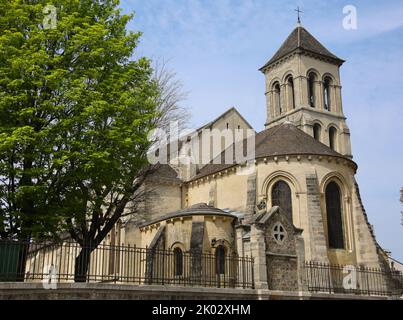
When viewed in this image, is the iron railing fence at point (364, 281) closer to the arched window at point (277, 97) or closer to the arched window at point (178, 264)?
the arched window at point (178, 264)

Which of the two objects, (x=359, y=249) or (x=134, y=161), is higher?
(x=134, y=161)

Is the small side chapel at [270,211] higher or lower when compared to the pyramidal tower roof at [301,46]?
lower

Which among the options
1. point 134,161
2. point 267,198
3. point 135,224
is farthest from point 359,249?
point 134,161

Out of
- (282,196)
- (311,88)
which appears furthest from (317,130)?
(282,196)

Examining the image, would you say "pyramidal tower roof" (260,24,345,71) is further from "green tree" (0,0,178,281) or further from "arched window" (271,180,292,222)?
"green tree" (0,0,178,281)

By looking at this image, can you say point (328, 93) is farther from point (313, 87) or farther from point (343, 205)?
point (343, 205)

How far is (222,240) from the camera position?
22641 mm

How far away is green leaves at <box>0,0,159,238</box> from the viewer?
1457cm

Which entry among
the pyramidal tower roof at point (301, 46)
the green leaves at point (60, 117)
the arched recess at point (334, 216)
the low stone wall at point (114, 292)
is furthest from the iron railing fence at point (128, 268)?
the pyramidal tower roof at point (301, 46)

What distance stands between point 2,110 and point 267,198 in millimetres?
16360

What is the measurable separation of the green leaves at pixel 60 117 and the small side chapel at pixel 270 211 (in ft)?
20.6

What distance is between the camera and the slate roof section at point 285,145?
27109 mm
